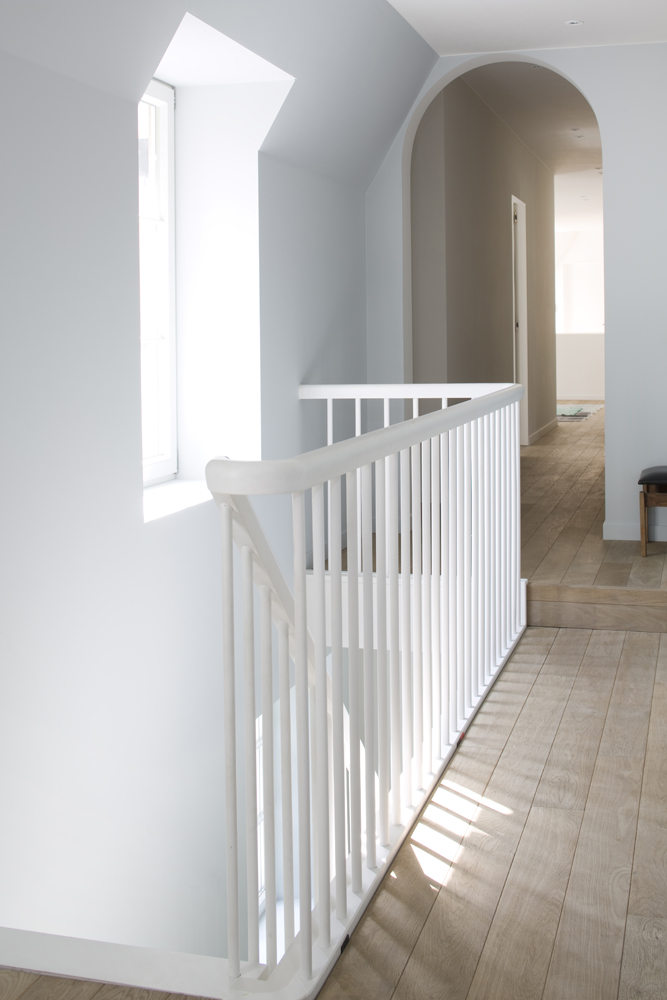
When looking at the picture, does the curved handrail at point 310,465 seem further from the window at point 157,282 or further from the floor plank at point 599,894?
the window at point 157,282

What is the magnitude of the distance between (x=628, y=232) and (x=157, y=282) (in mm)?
2559

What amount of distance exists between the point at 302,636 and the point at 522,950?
2.47 feet

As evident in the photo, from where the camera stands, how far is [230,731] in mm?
1541

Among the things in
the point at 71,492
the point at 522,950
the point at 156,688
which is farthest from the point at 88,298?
the point at 522,950

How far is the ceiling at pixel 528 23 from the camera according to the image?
13.8 feet

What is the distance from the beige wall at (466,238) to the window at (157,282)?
2.31 m

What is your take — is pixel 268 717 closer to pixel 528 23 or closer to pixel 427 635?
pixel 427 635

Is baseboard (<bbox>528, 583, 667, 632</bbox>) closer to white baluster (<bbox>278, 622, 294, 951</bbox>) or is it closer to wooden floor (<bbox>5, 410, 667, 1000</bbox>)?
wooden floor (<bbox>5, 410, 667, 1000</bbox>)

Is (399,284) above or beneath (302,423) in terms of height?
above

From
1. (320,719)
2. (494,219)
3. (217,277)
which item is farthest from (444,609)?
(494,219)

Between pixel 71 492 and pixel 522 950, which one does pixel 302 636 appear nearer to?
pixel 522 950

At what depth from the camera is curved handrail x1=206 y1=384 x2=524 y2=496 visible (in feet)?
4.80

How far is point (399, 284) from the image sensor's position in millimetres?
5453

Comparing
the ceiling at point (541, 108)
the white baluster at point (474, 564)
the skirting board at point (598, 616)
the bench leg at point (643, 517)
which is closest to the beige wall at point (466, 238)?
the ceiling at point (541, 108)
